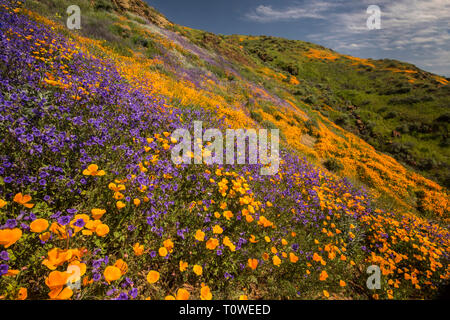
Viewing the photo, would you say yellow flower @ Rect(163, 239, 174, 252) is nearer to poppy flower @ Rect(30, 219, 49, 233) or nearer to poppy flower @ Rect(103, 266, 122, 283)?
poppy flower @ Rect(103, 266, 122, 283)

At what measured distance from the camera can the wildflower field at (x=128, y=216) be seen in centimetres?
177

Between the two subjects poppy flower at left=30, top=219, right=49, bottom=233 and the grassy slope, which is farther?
the grassy slope

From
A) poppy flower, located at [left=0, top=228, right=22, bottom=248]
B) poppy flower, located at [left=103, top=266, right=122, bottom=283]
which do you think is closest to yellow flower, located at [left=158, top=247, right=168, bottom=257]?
poppy flower, located at [left=103, top=266, right=122, bottom=283]

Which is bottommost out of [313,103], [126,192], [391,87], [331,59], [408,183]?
[408,183]

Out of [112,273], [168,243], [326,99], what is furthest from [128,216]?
[326,99]

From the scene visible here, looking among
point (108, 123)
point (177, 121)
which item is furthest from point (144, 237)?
point (177, 121)

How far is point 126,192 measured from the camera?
8.71ft

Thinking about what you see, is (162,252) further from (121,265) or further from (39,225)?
(39,225)

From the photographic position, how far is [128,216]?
254 cm

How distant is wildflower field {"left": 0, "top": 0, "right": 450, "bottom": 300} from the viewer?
1.77m

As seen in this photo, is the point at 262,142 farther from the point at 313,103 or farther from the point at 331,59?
the point at 331,59

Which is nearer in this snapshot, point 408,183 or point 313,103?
point 408,183

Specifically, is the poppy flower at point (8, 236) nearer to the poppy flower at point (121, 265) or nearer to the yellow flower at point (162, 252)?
the poppy flower at point (121, 265)
